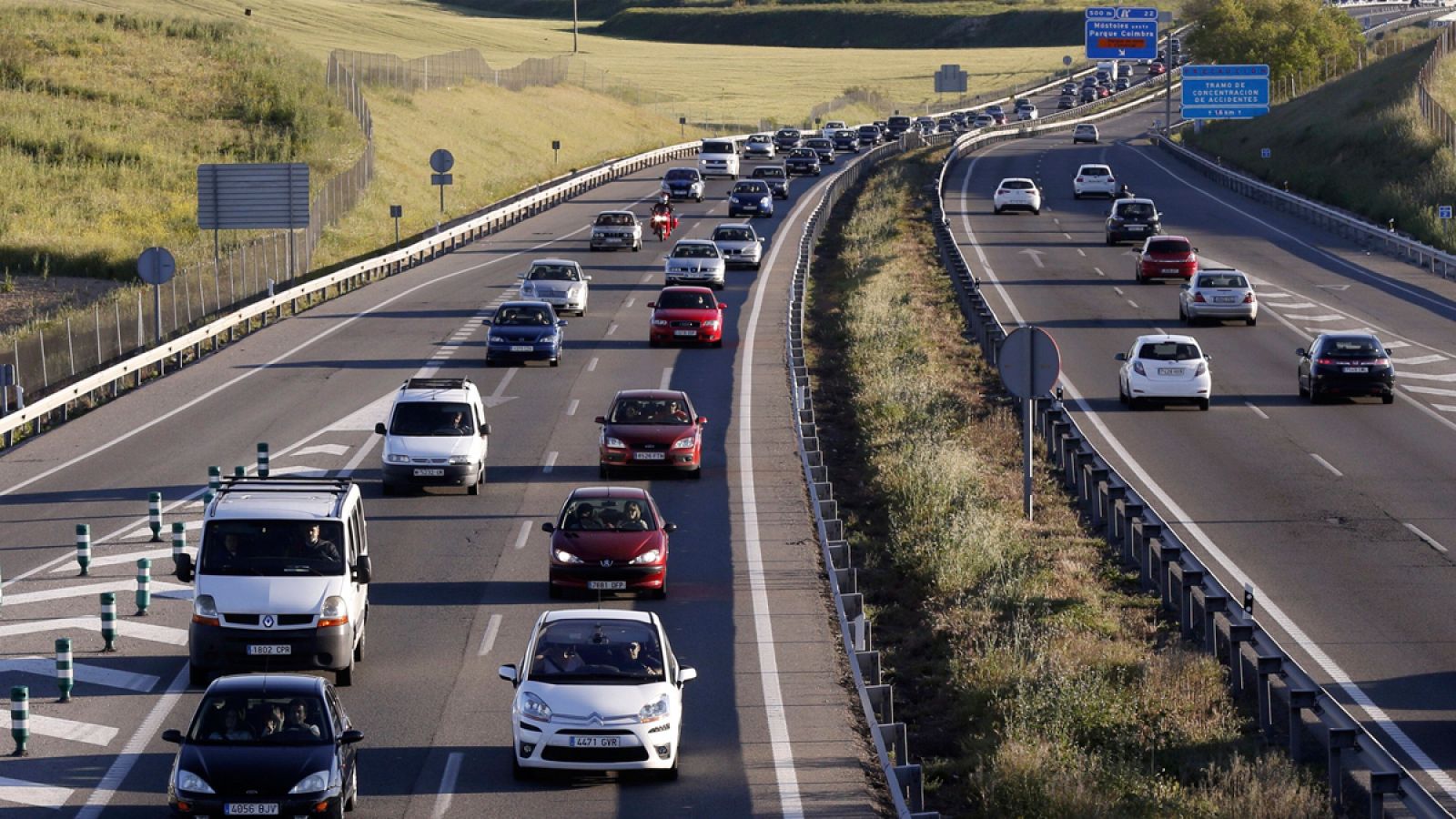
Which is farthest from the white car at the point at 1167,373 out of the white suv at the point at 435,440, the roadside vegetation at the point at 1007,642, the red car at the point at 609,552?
the red car at the point at 609,552

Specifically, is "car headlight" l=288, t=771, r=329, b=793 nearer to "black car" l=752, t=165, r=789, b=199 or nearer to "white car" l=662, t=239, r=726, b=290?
"white car" l=662, t=239, r=726, b=290

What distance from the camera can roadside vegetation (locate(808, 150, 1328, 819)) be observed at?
14867 millimetres

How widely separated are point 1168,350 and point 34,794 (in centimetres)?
2490

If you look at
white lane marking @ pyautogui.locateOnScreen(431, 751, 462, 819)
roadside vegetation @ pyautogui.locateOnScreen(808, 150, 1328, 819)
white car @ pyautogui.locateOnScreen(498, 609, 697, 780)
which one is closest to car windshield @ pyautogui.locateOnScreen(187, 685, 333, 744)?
white lane marking @ pyautogui.locateOnScreen(431, 751, 462, 819)

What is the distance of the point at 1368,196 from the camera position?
73.9m

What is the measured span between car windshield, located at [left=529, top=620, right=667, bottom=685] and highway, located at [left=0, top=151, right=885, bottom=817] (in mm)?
903

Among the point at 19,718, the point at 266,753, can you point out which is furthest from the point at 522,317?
the point at 266,753

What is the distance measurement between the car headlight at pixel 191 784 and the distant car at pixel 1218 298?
118ft

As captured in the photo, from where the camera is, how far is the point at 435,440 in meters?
27.6

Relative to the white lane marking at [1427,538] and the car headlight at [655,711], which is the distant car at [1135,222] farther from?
the car headlight at [655,711]

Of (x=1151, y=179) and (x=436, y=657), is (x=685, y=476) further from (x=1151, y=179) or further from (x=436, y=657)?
(x=1151, y=179)

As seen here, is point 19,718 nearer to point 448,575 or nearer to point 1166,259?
point 448,575

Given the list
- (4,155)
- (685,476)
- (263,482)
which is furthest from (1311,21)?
(263,482)

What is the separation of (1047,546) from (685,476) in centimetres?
654
